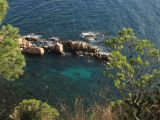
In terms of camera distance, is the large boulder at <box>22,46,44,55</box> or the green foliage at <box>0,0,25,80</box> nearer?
the green foliage at <box>0,0,25,80</box>

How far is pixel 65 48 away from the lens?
49.0 m

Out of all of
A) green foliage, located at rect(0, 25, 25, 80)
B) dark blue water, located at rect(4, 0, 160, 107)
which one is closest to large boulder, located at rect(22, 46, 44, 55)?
dark blue water, located at rect(4, 0, 160, 107)

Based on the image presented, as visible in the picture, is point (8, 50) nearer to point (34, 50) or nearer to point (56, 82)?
point (56, 82)

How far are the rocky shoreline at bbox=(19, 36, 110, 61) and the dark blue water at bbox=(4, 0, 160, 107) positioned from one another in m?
0.96

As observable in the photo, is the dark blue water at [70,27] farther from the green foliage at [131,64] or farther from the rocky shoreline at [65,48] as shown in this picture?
the green foliage at [131,64]

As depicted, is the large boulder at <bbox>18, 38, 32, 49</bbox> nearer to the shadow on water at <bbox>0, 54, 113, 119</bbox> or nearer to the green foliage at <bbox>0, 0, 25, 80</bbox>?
the shadow on water at <bbox>0, 54, 113, 119</bbox>

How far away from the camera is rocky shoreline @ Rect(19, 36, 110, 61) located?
156 ft

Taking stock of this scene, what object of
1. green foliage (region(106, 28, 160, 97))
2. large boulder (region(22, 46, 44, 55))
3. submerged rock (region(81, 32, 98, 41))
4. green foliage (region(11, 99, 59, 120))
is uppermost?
green foliage (region(106, 28, 160, 97))

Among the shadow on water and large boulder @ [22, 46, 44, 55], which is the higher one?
large boulder @ [22, 46, 44, 55]

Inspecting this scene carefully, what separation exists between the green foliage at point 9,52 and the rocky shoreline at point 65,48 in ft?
61.4

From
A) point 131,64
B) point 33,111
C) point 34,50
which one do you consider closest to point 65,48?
point 34,50

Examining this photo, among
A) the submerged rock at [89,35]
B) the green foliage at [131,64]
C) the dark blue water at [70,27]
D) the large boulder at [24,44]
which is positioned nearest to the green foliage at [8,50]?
the green foliage at [131,64]

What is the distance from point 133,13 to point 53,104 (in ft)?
85.6

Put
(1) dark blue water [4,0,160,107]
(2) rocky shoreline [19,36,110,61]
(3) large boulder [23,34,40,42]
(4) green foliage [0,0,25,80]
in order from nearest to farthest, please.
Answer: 1. (4) green foliage [0,0,25,80]
2. (1) dark blue water [4,0,160,107]
3. (2) rocky shoreline [19,36,110,61]
4. (3) large boulder [23,34,40,42]
